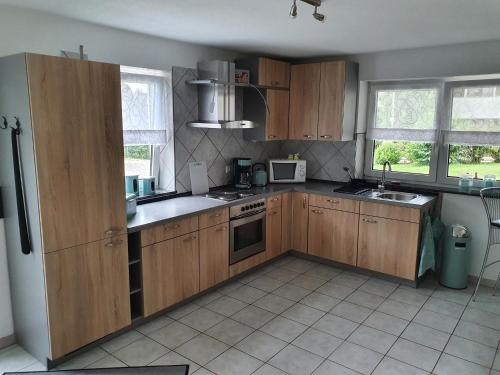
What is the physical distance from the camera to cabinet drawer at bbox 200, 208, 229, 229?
3.41 meters

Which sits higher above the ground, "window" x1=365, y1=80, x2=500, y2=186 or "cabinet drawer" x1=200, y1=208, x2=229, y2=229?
"window" x1=365, y1=80, x2=500, y2=186

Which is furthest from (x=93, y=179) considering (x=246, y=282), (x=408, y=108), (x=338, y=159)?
(x=408, y=108)

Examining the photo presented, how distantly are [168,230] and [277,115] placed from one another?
204 centimetres

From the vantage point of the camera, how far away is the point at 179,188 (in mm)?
3910

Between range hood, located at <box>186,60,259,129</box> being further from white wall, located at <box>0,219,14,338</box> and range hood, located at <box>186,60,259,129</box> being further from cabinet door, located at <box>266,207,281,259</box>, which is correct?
white wall, located at <box>0,219,14,338</box>

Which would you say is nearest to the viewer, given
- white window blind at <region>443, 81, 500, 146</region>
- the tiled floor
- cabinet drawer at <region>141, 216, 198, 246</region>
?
the tiled floor

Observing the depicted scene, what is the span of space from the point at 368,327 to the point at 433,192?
5.52 ft

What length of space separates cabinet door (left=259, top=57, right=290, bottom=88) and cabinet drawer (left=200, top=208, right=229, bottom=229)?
1504 millimetres

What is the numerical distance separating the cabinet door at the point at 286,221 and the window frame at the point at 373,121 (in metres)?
1.00

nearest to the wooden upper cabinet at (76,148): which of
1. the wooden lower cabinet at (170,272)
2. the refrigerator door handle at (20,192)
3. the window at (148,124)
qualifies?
the refrigerator door handle at (20,192)

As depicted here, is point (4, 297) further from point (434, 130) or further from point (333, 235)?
point (434, 130)

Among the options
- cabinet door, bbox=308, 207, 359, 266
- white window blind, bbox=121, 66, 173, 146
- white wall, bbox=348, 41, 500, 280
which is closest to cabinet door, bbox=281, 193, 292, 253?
cabinet door, bbox=308, 207, 359, 266

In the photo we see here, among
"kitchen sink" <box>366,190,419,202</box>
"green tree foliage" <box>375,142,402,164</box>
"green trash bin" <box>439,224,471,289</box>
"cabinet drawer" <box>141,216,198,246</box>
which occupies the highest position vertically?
"green tree foliage" <box>375,142,402,164</box>

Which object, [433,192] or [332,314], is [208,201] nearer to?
[332,314]
